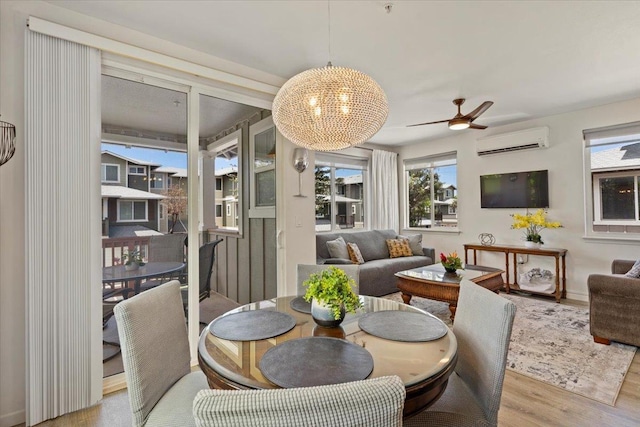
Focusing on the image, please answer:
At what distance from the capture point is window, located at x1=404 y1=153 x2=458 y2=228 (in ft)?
19.7

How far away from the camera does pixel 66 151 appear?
6.94 ft

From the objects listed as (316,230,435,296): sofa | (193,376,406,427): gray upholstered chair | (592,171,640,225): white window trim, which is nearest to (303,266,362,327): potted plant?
(193,376,406,427): gray upholstered chair

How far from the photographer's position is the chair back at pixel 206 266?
2848 millimetres

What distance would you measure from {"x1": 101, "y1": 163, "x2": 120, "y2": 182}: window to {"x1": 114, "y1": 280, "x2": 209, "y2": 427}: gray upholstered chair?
4.07 feet

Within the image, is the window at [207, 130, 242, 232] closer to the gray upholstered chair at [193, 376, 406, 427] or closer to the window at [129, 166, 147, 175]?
the window at [129, 166, 147, 175]

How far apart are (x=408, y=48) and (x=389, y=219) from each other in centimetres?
406

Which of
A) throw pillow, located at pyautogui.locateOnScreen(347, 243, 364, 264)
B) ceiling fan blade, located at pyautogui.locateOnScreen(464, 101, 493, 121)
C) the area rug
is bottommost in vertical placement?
the area rug

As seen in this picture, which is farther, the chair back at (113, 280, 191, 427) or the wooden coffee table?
the wooden coffee table

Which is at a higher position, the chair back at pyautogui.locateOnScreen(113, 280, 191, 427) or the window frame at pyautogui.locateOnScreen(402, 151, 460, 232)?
the window frame at pyautogui.locateOnScreen(402, 151, 460, 232)

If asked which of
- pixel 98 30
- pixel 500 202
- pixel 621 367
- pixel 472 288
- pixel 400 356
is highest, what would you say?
pixel 98 30

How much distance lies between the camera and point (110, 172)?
238 cm

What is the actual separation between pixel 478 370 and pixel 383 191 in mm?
5122

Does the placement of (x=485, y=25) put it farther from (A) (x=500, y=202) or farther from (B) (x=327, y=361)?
(A) (x=500, y=202)

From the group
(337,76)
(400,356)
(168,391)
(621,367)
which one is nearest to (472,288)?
(400,356)
